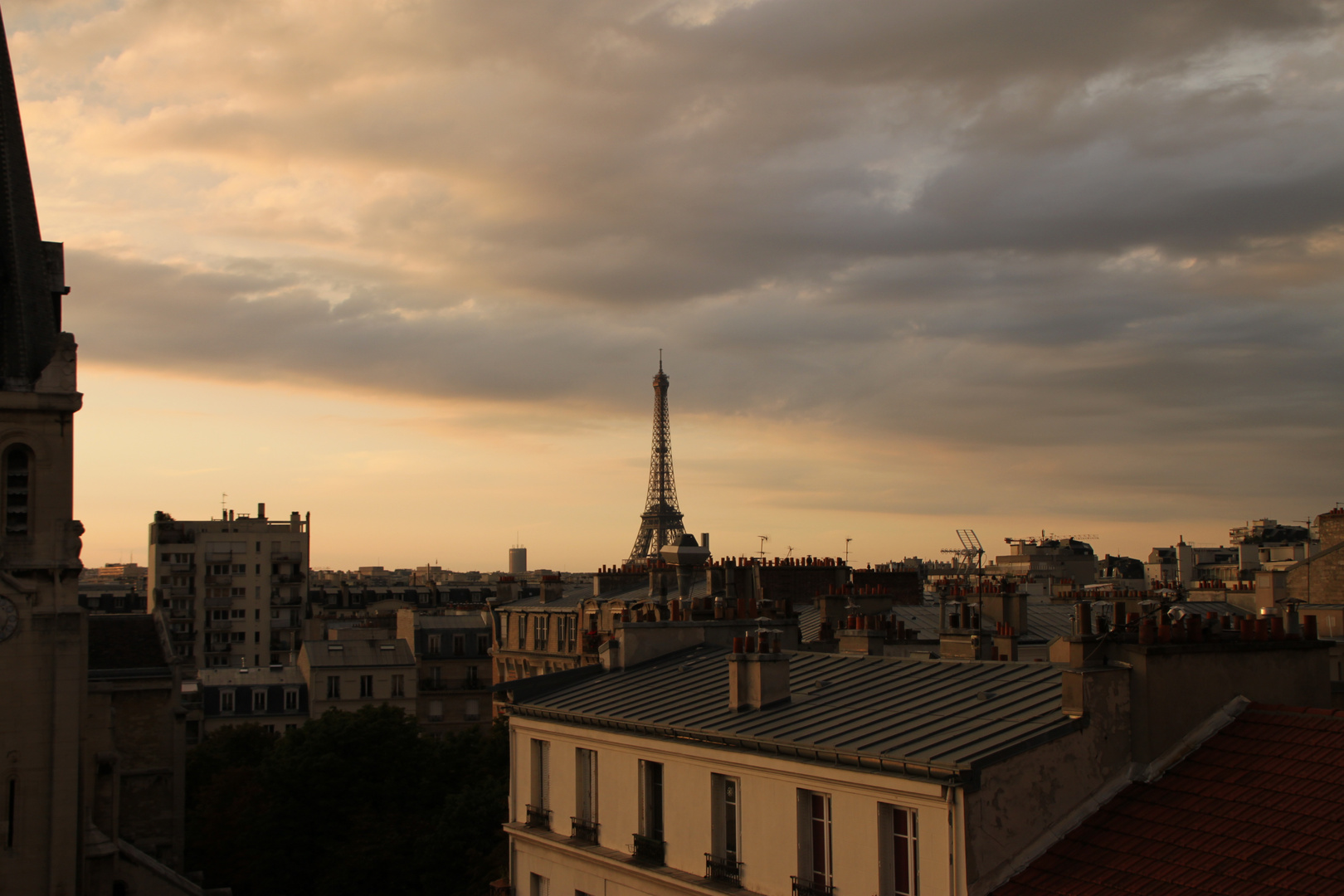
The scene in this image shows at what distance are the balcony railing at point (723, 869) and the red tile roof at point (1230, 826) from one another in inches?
183

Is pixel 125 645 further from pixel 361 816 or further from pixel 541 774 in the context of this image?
pixel 541 774

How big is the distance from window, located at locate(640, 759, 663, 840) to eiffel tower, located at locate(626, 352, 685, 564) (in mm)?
142002

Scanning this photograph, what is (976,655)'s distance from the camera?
24938 mm

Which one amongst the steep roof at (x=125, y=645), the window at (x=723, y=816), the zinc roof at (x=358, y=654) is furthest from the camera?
the zinc roof at (x=358, y=654)

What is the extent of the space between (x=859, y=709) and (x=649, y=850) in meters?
4.32

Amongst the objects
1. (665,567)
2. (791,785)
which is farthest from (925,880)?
(665,567)

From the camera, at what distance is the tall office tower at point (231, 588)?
355 ft

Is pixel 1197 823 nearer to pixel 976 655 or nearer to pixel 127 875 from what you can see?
pixel 976 655

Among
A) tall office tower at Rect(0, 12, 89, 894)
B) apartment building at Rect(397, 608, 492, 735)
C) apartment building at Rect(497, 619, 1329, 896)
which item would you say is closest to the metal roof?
apartment building at Rect(497, 619, 1329, 896)

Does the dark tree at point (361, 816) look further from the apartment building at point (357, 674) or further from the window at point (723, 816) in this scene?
the apartment building at point (357, 674)

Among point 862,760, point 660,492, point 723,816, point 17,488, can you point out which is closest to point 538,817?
point 723,816

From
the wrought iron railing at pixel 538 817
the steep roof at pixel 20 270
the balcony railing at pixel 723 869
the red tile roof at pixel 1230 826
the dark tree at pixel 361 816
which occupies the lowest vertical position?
the dark tree at pixel 361 816

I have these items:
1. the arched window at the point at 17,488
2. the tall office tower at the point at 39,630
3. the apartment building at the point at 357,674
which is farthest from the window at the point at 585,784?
the apartment building at the point at 357,674

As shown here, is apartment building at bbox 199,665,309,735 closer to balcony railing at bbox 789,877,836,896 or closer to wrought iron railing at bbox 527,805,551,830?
wrought iron railing at bbox 527,805,551,830
